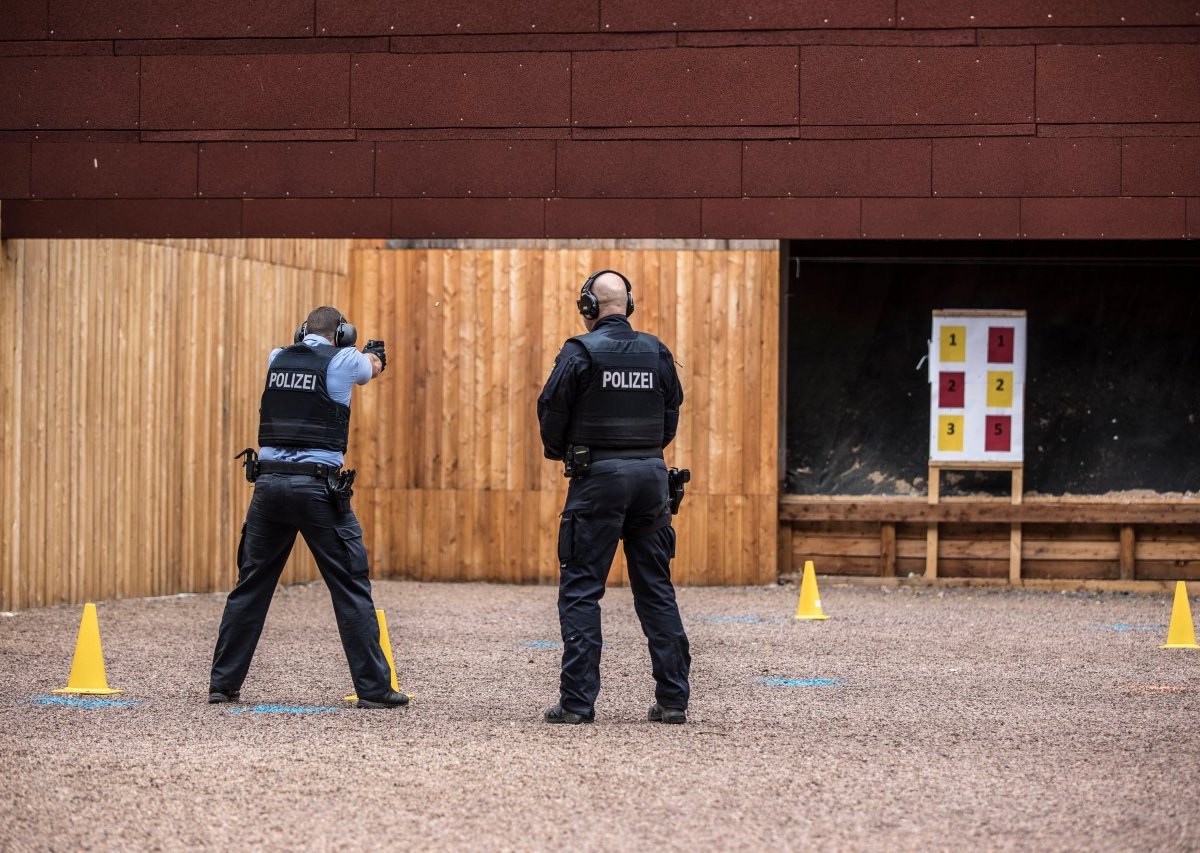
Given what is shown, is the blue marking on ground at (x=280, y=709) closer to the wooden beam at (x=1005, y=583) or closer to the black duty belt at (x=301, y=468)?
the black duty belt at (x=301, y=468)

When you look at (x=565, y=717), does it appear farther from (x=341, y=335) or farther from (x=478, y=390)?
(x=478, y=390)

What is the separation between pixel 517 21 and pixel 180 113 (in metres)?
2.35

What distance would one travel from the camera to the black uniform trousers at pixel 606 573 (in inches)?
300

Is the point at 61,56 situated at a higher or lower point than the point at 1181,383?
higher

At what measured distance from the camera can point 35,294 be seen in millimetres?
12242

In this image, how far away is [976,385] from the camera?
15.9 metres

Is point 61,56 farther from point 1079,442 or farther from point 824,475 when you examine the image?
Result: point 1079,442

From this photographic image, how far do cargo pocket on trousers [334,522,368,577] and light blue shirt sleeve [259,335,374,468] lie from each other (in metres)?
0.32

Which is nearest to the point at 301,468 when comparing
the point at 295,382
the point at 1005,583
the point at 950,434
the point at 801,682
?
the point at 295,382

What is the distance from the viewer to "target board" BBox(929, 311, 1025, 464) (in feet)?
51.9

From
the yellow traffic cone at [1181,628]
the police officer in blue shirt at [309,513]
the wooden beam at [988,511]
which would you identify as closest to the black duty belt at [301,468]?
the police officer in blue shirt at [309,513]

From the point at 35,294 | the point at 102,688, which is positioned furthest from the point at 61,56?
the point at 102,688

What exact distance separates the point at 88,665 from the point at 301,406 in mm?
1810

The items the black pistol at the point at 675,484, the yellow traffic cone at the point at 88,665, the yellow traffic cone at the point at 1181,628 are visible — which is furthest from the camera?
the yellow traffic cone at the point at 1181,628
